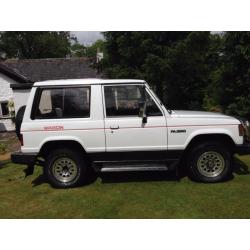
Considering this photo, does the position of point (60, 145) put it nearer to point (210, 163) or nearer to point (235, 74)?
point (210, 163)

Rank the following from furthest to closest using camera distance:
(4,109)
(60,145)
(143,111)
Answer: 1. (4,109)
2. (60,145)
3. (143,111)

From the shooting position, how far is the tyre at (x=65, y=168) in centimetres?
642

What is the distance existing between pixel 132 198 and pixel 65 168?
1.70m

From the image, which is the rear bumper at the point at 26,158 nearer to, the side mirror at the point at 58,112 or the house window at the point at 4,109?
the side mirror at the point at 58,112

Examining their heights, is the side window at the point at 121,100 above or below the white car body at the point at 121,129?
above

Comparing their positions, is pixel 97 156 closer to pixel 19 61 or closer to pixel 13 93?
pixel 13 93

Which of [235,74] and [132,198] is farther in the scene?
[235,74]

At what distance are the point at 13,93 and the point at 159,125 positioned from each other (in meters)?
15.1

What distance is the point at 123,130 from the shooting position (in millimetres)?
6211

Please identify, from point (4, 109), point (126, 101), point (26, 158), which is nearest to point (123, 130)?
point (126, 101)

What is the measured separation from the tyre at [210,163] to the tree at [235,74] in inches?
300

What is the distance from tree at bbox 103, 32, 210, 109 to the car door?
7.91 metres

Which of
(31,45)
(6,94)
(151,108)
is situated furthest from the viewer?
(31,45)

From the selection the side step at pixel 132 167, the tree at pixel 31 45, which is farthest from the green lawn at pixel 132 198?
the tree at pixel 31 45
